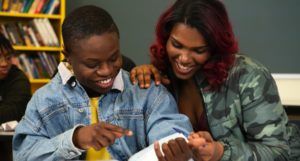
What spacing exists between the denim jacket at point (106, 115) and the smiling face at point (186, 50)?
0.54ft

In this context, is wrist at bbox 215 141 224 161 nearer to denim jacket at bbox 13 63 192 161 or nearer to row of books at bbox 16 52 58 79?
denim jacket at bbox 13 63 192 161

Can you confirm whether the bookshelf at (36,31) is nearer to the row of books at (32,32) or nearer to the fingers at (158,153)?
the row of books at (32,32)

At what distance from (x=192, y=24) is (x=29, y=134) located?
0.65 m

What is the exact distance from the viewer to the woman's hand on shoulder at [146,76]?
1554 mm

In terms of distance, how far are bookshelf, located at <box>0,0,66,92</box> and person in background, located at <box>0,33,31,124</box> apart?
0.92 m

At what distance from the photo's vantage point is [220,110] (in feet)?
5.34

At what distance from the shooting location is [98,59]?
4.46 ft

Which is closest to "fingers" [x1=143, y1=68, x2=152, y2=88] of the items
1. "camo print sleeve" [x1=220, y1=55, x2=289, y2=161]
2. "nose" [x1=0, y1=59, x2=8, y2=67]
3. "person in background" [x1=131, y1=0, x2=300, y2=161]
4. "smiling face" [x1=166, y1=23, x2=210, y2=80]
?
"person in background" [x1=131, y1=0, x2=300, y2=161]

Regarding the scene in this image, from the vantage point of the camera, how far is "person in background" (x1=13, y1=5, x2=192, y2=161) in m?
1.36

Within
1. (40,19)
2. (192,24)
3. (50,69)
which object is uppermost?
(192,24)

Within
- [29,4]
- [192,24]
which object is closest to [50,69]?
[29,4]

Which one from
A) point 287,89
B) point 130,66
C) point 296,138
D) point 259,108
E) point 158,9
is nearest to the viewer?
point 259,108

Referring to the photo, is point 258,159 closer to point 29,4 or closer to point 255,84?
point 255,84

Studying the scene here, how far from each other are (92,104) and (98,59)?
0.19 meters
